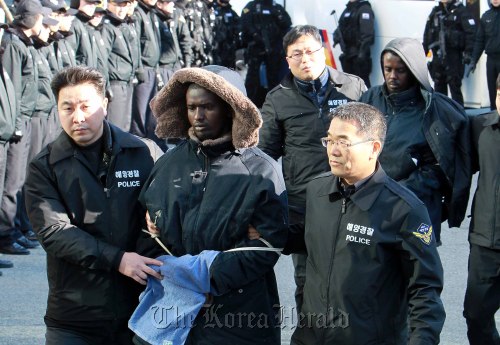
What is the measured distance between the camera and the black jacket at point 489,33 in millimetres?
A: 15867

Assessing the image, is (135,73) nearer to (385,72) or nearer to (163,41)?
(163,41)

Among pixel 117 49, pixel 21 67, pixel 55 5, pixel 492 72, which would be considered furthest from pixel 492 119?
pixel 492 72

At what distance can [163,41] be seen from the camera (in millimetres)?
14266

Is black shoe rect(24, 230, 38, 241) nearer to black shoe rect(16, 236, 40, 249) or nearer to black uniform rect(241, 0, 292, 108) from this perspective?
black shoe rect(16, 236, 40, 249)

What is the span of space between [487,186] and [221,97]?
2067mm

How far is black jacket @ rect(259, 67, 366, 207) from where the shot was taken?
19.8 feet

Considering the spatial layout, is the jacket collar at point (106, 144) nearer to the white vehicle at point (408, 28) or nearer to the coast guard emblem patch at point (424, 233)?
the coast guard emblem patch at point (424, 233)

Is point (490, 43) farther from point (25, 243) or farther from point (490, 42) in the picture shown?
point (25, 243)

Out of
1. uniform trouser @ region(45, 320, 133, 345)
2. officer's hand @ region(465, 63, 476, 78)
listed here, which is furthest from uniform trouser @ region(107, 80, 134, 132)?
uniform trouser @ region(45, 320, 133, 345)

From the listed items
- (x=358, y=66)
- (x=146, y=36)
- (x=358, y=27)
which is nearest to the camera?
(x=146, y=36)

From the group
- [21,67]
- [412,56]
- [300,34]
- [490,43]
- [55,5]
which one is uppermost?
[55,5]

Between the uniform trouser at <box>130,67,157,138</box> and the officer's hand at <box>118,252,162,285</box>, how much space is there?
9.14 m

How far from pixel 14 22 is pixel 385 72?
15.6 feet

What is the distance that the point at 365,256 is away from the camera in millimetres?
3941
